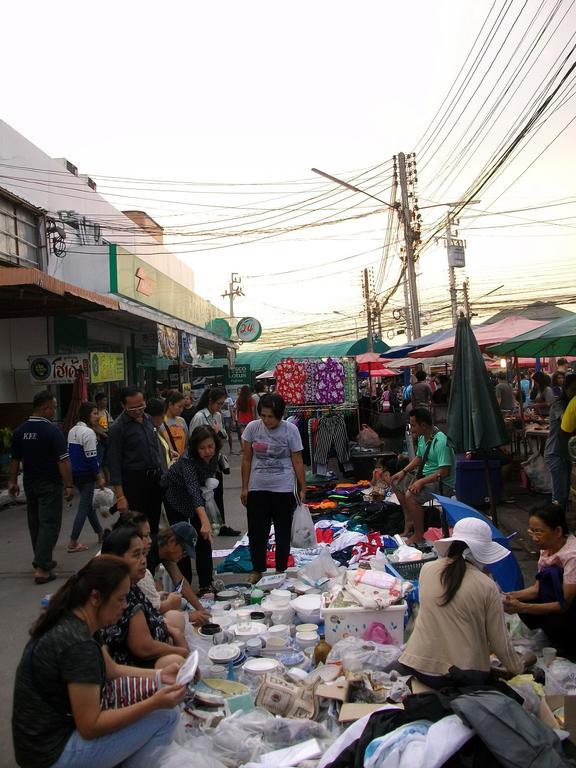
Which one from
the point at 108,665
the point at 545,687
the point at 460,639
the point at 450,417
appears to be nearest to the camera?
the point at 108,665

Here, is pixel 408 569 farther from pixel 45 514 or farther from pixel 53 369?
pixel 53 369

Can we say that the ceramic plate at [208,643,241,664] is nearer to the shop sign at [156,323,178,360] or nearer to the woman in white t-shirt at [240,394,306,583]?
the woman in white t-shirt at [240,394,306,583]

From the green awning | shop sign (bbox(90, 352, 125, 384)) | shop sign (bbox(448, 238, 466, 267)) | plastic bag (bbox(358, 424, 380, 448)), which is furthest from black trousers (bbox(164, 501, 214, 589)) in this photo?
shop sign (bbox(448, 238, 466, 267))

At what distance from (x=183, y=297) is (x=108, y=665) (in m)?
19.1

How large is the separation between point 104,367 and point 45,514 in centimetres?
667

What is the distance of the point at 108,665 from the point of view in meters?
2.86

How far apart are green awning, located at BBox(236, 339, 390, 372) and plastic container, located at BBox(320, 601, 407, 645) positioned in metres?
14.2

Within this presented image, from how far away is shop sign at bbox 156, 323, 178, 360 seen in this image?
1545 cm

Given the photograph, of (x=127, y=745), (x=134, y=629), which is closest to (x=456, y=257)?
(x=134, y=629)

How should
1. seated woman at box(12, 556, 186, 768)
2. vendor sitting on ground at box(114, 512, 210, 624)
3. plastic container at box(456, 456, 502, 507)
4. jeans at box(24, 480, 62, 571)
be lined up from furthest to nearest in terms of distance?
plastic container at box(456, 456, 502, 507) → jeans at box(24, 480, 62, 571) → vendor sitting on ground at box(114, 512, 210, 624) → seated woman at box(12, 556, 186, 768)

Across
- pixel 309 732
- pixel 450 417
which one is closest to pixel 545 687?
pixel 309 732

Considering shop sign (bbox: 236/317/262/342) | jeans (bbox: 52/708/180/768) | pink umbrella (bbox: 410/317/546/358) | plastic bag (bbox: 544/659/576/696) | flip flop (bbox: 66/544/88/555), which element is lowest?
flip flop (bbox: 66/544/88/555)

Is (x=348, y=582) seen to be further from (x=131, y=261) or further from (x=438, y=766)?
(x=131, y=261)

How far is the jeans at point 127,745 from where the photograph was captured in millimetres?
2471
